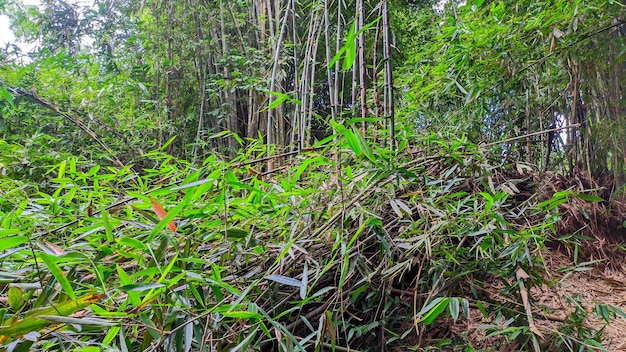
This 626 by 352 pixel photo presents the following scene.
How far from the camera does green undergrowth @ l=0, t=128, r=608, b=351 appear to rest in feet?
1.56

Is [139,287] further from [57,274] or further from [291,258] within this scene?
[291,258]

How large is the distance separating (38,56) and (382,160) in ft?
8.81

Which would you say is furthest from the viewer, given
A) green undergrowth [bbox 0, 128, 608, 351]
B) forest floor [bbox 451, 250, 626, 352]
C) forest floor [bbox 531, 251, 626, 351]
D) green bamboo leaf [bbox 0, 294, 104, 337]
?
forest floor [bbox 531, 251, 626, 351]

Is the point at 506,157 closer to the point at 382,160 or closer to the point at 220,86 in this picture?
the point at 382,160

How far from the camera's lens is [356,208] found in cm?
63

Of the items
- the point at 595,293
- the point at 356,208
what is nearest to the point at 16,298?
the point at 356,208

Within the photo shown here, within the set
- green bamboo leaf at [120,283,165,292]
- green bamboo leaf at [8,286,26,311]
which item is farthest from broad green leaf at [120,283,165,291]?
green bamboo leaf at [8,286,26,311]

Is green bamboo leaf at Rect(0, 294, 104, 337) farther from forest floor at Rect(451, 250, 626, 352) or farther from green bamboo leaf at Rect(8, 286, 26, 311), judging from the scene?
forest floor at Rect(451, 250, 626, 352)

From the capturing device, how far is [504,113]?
Result: 1403 mm

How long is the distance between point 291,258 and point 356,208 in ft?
0.46

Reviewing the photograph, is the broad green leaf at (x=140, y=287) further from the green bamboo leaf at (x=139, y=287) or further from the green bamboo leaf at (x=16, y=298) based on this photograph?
the green bamboo leaf at (x=16, y=298)

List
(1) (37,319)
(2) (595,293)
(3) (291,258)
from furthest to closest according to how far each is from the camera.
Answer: (2) (595,293), (3) (291,258), (1) (37,319)

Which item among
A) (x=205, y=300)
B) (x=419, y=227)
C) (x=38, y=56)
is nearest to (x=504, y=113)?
(x=419, y=227)

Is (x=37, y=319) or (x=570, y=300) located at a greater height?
(x=37, y=319)
